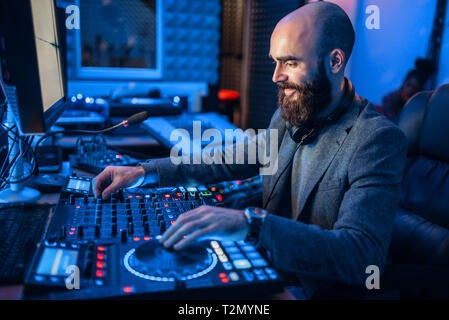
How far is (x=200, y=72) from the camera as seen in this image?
3.62 m

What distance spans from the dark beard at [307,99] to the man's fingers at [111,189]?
566mm

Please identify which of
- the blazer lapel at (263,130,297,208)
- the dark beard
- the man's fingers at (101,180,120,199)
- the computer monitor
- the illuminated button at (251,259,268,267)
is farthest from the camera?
the blazer lapel at (263,130,297,208)

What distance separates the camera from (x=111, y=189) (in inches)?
43.7

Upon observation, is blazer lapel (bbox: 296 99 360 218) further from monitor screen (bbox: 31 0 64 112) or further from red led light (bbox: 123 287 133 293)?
monitor screen (bbox: 31 0 64 112)

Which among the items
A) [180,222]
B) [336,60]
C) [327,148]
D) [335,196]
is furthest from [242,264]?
[336,60]

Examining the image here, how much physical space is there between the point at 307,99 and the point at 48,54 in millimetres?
831

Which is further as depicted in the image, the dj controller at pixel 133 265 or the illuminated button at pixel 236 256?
the illuminated button at pixel 236 256

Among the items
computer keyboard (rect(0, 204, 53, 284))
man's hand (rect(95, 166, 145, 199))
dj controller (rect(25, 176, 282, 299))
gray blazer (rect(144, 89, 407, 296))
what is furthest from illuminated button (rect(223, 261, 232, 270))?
man's hand (rect(95, 166, 145, 199))

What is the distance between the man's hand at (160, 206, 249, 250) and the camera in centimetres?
75

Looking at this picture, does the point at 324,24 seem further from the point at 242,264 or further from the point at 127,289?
the point at 127,289

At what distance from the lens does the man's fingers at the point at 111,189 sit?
108 centimetres

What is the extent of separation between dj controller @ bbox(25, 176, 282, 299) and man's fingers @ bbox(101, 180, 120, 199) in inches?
5.0

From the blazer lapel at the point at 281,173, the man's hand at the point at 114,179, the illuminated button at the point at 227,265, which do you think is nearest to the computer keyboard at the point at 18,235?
the man's hand at the point at 114,179

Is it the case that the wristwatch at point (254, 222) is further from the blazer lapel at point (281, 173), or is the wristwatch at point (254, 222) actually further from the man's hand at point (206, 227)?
the blazer lapel at point (281, 173)
